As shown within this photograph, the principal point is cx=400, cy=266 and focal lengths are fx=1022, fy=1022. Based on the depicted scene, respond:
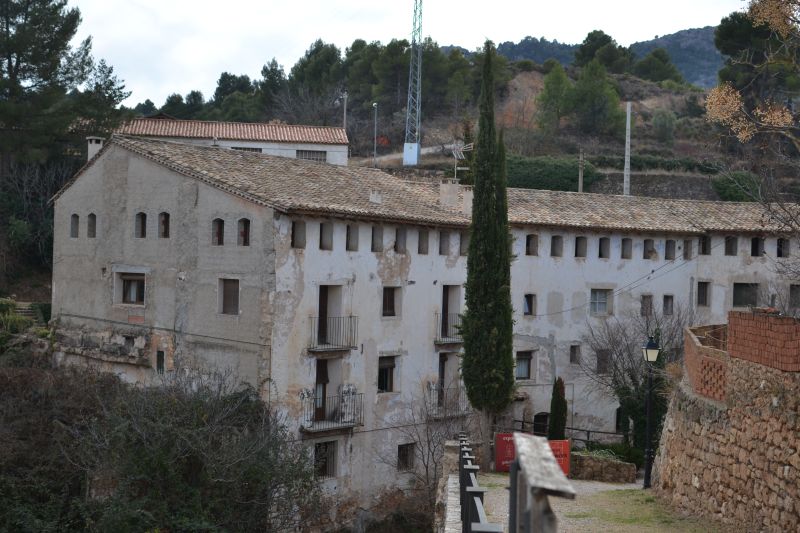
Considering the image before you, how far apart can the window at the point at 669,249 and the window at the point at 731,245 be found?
2268mm

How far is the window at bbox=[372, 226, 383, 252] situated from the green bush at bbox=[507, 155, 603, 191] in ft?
98.2

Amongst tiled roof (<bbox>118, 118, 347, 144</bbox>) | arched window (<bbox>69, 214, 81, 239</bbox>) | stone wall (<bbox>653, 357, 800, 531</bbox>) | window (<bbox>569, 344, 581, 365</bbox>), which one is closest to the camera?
stone wall (<bbox>653, 357, 800, 531</bbox>)

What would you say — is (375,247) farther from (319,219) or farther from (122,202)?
(122,202)

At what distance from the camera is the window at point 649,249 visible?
1533 inches

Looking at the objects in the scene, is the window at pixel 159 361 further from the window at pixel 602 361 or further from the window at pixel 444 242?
the window at pixel 602 361

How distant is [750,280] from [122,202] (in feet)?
78.3

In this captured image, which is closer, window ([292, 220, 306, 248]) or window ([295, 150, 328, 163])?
window ([292, 220, 306, 248])

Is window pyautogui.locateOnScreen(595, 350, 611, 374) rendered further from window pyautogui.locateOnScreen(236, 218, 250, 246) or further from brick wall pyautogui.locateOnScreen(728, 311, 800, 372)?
brick wall pyautogui.locateOnScreen(728, 311, 800, 372)

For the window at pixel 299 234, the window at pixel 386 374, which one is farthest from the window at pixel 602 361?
the window at pixel 299 234

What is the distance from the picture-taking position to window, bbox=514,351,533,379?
1437 inches

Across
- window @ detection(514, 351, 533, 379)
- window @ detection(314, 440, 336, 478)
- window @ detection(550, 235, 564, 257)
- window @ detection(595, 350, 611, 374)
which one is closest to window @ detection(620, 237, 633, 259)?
window @ detection(550, 235, 564, 257)

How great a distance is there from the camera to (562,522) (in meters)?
14.4

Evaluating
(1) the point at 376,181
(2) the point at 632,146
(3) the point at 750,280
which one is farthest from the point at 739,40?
(1) the point at 376,181

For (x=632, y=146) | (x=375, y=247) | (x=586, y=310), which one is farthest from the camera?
(x=632, y=146)
